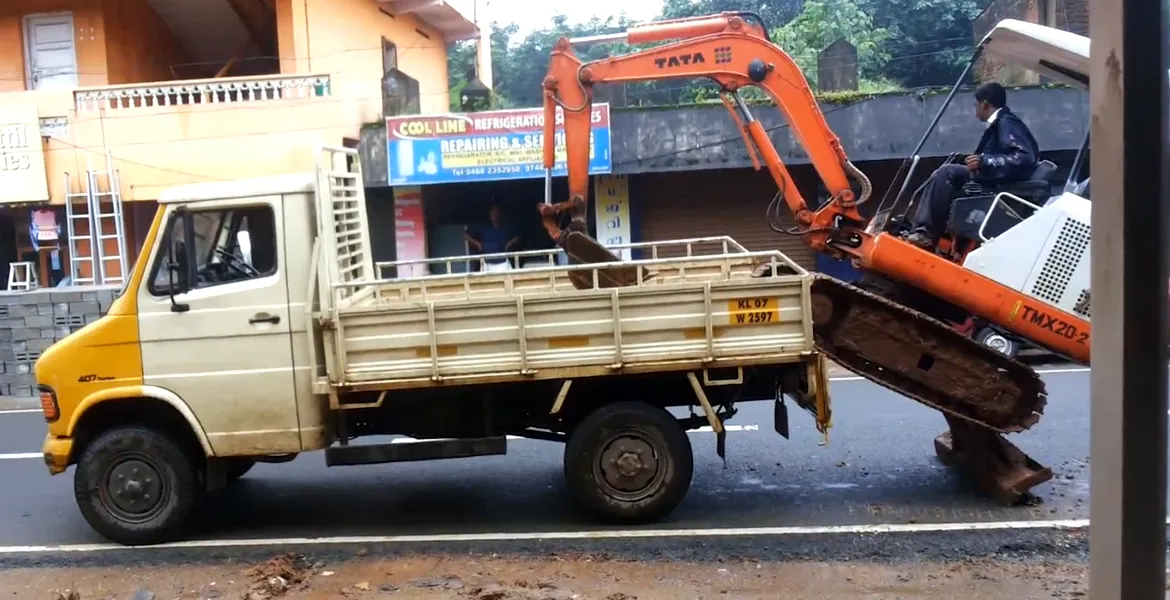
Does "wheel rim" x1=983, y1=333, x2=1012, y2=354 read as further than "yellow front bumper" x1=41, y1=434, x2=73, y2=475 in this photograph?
Yes

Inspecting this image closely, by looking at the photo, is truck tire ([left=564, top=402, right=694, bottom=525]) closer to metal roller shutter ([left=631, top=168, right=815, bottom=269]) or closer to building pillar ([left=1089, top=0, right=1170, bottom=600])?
building pillar ([left=1089, top=0, right=1170, bottom=600])

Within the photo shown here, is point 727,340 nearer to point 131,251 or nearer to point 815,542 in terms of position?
point 815,542

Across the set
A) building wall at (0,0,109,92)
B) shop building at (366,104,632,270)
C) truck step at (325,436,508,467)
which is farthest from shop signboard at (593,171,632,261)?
truck step at (325,436,508,467)

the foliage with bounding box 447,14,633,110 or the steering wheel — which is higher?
the foliage with bounding box 447,14,633,110

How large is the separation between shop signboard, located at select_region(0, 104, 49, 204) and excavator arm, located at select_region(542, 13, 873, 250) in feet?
37.5

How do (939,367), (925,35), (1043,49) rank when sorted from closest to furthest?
(939,367)
(1043,49)
(925,35)

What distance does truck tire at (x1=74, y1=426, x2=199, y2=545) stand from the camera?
241 inches

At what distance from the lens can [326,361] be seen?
596 centimetres

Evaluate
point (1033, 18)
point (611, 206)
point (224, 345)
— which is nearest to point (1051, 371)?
point (611, 206)

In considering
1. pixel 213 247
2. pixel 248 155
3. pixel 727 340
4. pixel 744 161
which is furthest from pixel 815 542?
pixel 248 155

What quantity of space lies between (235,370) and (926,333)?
4367 millimetres

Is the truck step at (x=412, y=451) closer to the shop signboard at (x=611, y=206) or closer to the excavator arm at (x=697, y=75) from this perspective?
the excavator arm at (x=697, y=75)

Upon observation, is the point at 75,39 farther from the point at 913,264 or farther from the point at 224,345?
the point at 913,264

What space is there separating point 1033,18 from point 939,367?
13.9m
